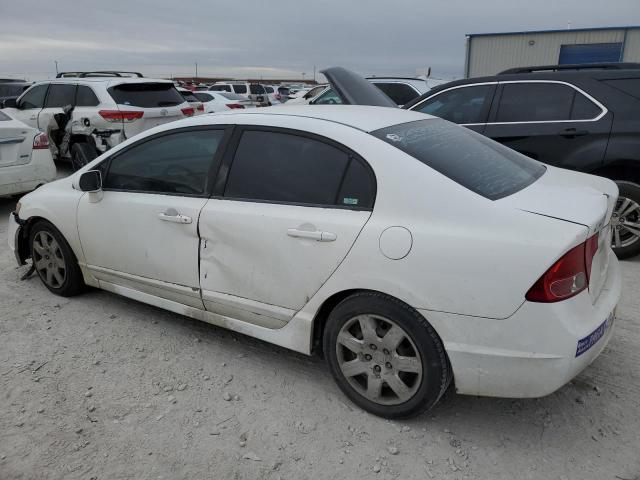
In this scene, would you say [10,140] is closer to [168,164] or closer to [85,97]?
[85,97]

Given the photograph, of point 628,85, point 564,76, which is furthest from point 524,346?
point 564,76

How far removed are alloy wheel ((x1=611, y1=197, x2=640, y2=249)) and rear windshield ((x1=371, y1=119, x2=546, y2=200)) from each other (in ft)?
6.89

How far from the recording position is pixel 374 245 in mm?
2568

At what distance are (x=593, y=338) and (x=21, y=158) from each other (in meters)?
6.76

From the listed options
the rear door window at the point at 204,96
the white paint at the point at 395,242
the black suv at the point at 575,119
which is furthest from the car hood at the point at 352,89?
the rear door window at the point at 204,96

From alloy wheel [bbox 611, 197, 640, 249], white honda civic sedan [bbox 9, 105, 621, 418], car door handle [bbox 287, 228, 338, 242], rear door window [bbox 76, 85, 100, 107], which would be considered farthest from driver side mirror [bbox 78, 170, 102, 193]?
rear door window [bbox 76, 85, 100, 107]

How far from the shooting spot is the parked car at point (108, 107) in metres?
8.59

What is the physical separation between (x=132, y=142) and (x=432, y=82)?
314 inches

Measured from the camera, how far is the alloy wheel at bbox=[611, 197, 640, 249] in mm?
4910

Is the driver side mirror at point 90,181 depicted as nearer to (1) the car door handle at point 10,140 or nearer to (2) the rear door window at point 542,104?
(1) the car door handle at point 10,140

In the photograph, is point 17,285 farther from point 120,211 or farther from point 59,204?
point 120,211

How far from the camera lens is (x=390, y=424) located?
2.77 metres

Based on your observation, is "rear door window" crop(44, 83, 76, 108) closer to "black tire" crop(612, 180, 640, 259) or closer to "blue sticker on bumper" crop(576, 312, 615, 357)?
"black tire" crop(612, 180, 640, 259)

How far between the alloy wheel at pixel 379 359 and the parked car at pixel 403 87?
7.68 metres
